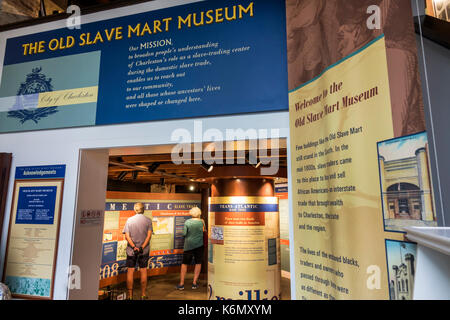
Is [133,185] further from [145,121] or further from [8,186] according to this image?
[145,121]

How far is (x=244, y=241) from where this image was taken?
10.5ft

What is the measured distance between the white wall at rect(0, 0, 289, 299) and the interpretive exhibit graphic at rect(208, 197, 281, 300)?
170 centimetres

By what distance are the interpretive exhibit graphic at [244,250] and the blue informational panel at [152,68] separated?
178cm

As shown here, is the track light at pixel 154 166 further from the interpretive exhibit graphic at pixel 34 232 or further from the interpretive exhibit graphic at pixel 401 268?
the interpretive exhibit graphic at pixel 401 268

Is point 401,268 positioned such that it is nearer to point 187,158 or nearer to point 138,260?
point 187,158

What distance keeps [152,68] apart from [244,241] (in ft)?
7.13

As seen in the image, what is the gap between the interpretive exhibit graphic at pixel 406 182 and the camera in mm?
929

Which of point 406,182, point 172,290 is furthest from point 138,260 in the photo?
point 406,182

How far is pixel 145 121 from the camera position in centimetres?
195

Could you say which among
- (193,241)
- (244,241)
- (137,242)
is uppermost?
(244,241)

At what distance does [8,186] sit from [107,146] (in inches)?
37.2

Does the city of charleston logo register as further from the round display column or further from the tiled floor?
the tiled floor

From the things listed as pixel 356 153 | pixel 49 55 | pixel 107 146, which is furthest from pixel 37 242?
pixel 356 153

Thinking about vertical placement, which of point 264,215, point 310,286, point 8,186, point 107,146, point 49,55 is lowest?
point 310,286
